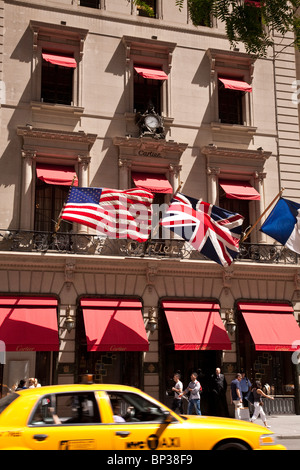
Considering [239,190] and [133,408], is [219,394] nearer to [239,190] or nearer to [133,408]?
[239,190]

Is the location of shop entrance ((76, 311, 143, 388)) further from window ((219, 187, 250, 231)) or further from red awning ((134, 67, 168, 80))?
red awning ((134, 67, 168, 80))

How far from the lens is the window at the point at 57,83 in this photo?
2277 centimetres

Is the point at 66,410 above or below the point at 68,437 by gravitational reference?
above

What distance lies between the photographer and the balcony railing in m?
20.7

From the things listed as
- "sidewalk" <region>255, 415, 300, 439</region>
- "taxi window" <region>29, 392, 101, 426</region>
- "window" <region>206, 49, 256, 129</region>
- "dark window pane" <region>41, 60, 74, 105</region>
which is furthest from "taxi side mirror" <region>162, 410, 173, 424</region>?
"window" <region>206, 49, 256, 129</region>

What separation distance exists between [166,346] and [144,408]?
13.2m

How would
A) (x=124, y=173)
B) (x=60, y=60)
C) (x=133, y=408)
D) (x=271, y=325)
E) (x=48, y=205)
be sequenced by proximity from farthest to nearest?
(x=124, y=173), (x=60, y=60), (x=271, y=325), (x=48, y=205), (x=133, y=408)

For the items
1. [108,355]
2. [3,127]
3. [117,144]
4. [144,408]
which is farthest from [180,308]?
[144,408]

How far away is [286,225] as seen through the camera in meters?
20.6

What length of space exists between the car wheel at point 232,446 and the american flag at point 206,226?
1133 centimetres

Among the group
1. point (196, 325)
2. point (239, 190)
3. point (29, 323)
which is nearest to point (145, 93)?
point (239, 190)

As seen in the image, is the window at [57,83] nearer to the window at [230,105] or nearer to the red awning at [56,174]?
the red awning at [56,174]

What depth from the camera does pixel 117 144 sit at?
2247cm

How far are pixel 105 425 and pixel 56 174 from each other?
14.4 metres
